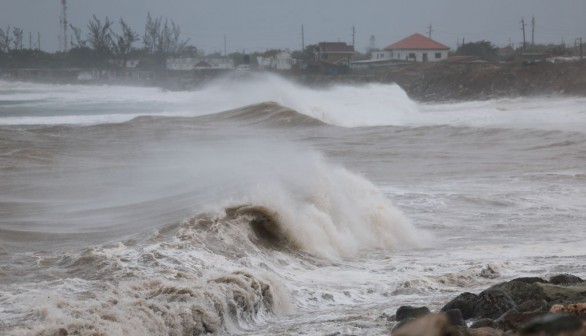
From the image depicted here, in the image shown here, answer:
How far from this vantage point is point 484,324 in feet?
22.5

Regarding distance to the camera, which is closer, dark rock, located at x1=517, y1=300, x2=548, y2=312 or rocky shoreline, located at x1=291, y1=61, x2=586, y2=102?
dark rock, located at x1=517, y1=300, x2=548, y2=312

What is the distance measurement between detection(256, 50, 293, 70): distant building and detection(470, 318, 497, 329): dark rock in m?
95.7

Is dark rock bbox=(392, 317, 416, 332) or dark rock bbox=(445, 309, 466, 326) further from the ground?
dark rock bbox=(445, 309, 466, 326)

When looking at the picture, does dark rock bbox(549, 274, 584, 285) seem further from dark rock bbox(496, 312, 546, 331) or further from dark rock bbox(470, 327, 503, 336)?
dark rock bbox(470, 327, 503, 336)

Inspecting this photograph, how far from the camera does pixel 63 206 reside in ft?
45.6

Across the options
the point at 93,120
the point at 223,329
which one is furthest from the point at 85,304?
the point at 93,120

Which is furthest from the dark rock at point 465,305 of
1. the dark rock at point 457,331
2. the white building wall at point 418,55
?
the white building wall at point 418,55

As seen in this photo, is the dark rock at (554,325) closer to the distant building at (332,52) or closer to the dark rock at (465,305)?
the dark rock at (465,305)

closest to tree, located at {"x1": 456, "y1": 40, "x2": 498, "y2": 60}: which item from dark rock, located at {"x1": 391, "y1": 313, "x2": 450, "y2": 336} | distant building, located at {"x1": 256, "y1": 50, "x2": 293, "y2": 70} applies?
distant building, located at {"x1": 256, "y1": 50, "x2": 293, "y2": 70}

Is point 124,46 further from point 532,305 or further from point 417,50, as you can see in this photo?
point 532,305

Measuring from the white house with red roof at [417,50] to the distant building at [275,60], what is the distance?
50.0 ft

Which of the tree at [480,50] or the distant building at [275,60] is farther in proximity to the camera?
the distant building at [275,60]

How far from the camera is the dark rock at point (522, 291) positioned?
780 centimetres

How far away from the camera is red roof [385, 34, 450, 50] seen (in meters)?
89.2
